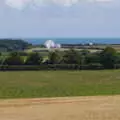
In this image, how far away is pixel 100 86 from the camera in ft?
64.8

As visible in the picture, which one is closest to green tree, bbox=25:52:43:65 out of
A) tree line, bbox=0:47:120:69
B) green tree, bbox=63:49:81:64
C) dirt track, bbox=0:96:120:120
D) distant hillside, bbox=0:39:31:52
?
tree line, bbox=0:47:120:69

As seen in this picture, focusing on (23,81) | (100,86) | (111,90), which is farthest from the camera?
(23,81)

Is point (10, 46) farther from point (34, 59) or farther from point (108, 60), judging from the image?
point (108, 60)

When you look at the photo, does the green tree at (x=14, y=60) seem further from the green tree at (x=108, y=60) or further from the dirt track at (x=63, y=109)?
the dirt track at (x=63, y=109)

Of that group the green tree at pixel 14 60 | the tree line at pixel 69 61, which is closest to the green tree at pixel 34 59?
the tree line at pixel 69 61

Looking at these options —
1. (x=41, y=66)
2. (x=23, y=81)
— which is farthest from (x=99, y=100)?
(x=41, y=66)

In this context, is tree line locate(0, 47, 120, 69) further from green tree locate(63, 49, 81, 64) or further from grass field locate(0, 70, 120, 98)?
grass field locate(0, 70, 120, 98)

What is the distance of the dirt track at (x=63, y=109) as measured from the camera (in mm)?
12453

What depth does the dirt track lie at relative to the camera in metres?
12.5

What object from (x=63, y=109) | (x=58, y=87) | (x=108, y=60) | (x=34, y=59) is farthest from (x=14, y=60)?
(x=63, y=109)

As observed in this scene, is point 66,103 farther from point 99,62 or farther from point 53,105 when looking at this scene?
point 99,62

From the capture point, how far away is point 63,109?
1359 centimetres

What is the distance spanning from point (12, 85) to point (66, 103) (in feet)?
18.5

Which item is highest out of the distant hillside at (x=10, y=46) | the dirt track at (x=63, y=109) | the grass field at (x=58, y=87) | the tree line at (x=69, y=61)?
the dirt track at (x=63, y=109)
